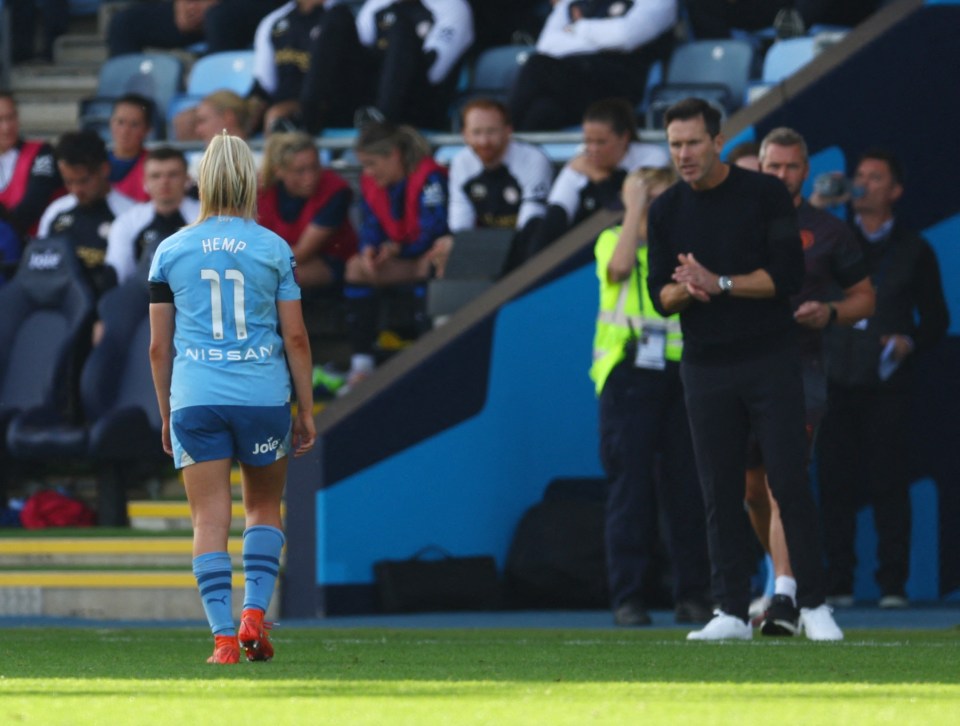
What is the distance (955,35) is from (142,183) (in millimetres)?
4878

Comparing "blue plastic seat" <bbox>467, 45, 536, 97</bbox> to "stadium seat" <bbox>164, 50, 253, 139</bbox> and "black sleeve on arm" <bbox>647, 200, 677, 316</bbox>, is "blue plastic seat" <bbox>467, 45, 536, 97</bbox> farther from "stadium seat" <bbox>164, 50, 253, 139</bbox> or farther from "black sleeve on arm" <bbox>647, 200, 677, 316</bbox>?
"black sleeve on arm" <bbox>647, 200, 677, 316</bbox>

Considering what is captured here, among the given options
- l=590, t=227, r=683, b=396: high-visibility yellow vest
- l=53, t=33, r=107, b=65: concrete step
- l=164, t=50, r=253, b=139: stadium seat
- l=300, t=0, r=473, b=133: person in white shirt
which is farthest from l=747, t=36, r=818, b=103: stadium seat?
l=53, t=33, r=107, b=65: concrete step

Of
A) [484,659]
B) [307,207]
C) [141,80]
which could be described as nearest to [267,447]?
[484,659]

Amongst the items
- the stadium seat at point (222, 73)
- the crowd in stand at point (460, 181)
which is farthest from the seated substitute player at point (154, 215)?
the stadium seat at point (222, 73)

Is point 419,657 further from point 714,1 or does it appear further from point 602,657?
point 714,1

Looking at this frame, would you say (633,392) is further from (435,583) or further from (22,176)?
(22,176)

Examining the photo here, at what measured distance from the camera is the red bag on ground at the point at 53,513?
38.3 feet

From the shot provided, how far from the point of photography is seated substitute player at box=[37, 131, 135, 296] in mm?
12273

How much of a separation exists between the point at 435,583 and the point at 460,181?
257cm

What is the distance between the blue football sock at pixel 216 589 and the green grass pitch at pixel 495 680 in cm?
17

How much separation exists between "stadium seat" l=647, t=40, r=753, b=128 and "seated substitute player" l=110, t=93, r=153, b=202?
3032 millimetres

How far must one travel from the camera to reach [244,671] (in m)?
6.56

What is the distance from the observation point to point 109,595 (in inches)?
407

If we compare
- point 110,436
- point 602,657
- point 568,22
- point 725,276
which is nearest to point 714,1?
point 568,22
